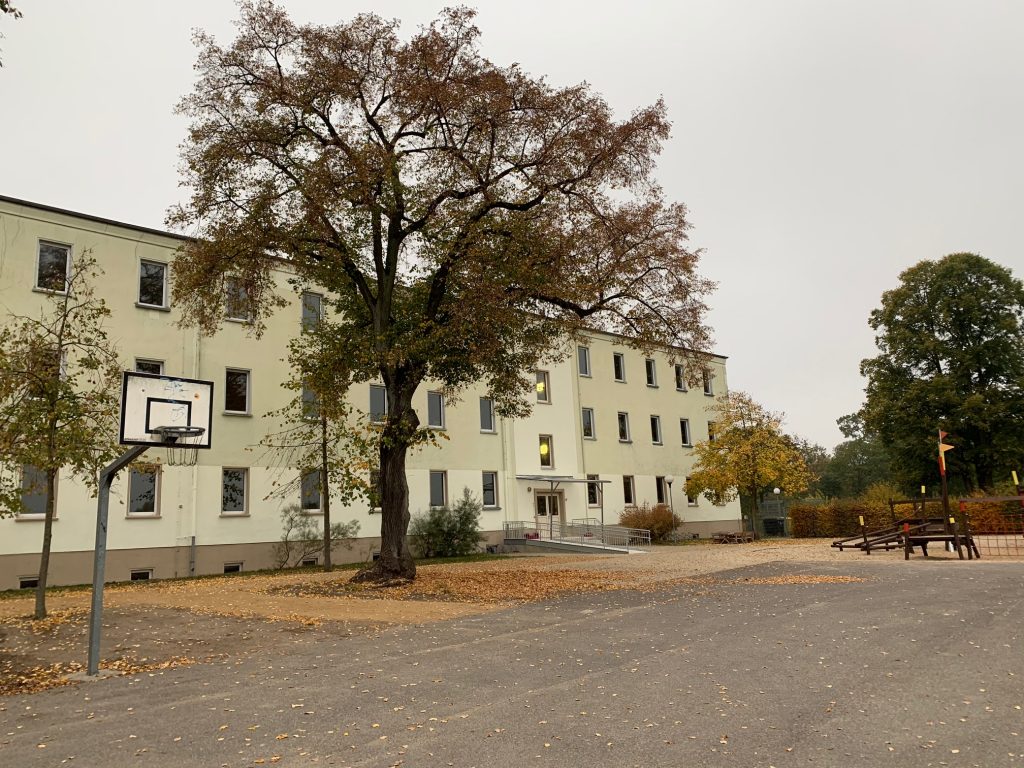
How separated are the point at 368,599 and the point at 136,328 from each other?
13.6 m

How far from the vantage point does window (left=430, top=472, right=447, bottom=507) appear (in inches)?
1252

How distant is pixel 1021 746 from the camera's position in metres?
5.17

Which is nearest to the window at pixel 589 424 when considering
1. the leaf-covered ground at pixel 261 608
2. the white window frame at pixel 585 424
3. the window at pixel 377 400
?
the white window frame at pixel 585 424

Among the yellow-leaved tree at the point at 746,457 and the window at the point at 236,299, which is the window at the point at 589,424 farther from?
the window at the point at 236,299

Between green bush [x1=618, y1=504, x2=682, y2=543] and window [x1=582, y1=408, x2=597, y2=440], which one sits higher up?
window [x1=582, y1=408, x2=597, y2=440]

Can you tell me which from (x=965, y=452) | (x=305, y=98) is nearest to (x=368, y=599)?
(x=305, y=98)

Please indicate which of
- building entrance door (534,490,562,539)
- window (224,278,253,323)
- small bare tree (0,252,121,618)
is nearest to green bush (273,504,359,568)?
window (224,278,253,323)

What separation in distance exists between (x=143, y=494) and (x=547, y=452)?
1832 centimetres

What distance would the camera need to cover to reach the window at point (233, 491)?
25.6m

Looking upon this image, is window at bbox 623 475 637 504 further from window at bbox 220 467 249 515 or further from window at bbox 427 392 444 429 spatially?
window at bbox 220 467 249 515

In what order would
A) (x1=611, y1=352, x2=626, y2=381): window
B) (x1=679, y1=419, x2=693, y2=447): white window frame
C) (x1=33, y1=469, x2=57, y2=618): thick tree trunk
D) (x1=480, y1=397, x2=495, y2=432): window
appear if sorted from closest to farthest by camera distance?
(x1=33, y1=469, x2=57, y2=618): thick tree trunk < (x1=480, y1=397, x2=495, y2=432): window < (x1=611, y1=352, x2=626, y2=381): window < (x1=679, y1=419, x2=693, y2=447): white window frame

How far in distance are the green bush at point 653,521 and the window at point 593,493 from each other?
1.42 metres

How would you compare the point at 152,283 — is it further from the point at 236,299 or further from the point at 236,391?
the point at 236,299

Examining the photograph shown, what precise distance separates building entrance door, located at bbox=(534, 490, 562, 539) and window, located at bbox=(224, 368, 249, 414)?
1427 cm
